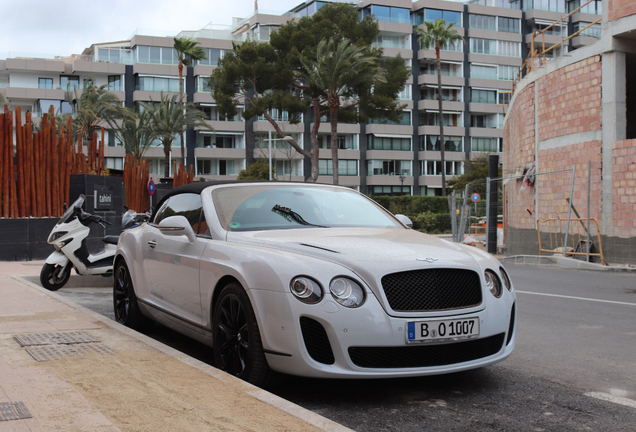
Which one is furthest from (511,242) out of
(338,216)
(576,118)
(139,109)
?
(139,109)

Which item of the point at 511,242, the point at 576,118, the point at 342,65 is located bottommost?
the point at 511,242

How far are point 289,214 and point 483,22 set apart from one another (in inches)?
3025

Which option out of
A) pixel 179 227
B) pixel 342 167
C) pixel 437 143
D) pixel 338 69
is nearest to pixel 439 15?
pixel 437 143

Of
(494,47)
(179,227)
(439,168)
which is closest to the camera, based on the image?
(179,227)

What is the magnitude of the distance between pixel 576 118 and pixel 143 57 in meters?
56.2

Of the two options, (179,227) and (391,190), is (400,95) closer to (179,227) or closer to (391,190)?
(391,190)

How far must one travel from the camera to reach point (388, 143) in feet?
237

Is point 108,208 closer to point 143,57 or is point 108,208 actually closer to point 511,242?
point 511,242

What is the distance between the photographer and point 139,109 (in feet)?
215

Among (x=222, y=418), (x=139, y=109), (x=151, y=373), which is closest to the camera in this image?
(x=222, y=418)

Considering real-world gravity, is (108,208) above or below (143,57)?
below

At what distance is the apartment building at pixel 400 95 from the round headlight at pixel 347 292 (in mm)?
58496

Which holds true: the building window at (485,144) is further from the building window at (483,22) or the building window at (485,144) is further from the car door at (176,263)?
the car door at (176,263)

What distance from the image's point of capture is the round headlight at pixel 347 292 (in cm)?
393
